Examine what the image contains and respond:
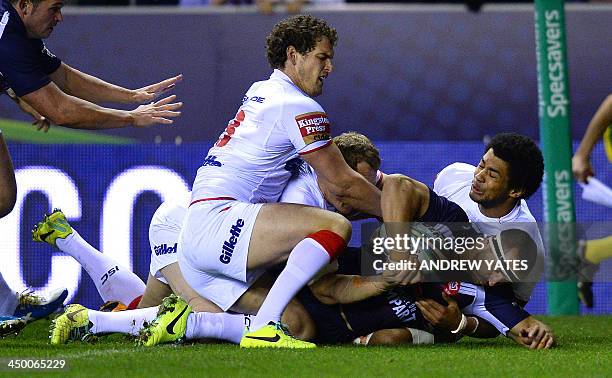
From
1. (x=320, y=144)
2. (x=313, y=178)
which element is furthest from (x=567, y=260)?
(x=320, y=144)

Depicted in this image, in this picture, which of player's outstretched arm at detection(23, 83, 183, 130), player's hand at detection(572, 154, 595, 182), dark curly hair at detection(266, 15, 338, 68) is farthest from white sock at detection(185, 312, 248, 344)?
player's hand at detection(572, 154, 595, 182)

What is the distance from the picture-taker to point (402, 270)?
5945 millimetres

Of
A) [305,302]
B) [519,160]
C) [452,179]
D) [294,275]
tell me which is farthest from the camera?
[452,179]

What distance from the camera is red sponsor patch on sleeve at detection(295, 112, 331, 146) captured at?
5.89m

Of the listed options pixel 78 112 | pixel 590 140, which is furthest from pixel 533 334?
pixel 590 140

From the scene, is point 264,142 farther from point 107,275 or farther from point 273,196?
point 107,275

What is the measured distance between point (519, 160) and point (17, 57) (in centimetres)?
262

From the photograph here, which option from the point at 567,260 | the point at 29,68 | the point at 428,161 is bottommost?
the point at 567,260

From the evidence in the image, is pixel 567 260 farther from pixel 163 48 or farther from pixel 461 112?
pixel 163 48

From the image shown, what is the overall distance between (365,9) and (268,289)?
4.40 meters

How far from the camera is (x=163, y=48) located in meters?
10.1

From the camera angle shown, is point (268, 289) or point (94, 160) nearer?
point (268, 289)

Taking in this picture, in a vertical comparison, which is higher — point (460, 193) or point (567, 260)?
point (460, 193)

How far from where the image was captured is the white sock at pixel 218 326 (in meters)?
6.07
